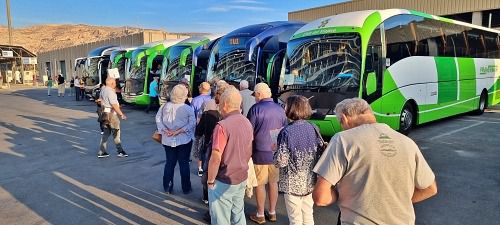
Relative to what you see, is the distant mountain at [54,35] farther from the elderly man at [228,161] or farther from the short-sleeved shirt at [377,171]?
the short-sleeved shirt at [377,171]

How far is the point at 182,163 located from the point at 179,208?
0.75 m

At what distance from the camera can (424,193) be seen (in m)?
2.38

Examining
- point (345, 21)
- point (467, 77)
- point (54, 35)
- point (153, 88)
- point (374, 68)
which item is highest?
point (54, 35)

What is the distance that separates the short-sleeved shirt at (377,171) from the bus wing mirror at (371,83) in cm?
593

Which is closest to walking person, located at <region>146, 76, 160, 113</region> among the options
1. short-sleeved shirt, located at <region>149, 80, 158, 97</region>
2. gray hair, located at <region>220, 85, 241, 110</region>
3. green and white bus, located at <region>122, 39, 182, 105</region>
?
short-sleeved shirt, located at <region>149, 80, 158, 97</region>

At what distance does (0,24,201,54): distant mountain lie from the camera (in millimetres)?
109875

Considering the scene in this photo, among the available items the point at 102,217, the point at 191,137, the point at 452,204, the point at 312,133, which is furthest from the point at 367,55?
the point at 102,217

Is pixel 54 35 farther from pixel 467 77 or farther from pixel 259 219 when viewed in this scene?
pixel 259 219

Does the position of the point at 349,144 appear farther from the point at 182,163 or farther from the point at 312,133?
the point at 182,163

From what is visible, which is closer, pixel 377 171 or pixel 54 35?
pixel 377 171

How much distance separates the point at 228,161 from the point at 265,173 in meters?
0.94

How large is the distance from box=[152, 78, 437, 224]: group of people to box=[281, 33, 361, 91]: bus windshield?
266cm

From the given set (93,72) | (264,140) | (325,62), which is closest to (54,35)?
(93,72)

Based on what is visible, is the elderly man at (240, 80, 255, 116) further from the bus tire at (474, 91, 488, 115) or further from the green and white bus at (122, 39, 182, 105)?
the green and white bus at (122, 39, 182, 105)
